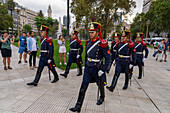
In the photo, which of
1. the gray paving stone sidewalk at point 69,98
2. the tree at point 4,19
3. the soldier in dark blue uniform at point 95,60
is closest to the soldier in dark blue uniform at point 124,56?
the gray paving stone sidewalk at point 69,98

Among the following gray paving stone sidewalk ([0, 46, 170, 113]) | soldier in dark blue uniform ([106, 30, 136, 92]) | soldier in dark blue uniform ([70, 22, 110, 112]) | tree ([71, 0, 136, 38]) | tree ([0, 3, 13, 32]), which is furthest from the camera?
tree ([0, 3, 13, 32])

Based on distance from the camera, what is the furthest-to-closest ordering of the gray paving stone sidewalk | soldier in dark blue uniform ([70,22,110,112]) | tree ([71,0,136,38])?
tree ([71,0,136,38]) < the gray paving stone sidewalk < soldier in dark blue uniform ([70,22,110,112])

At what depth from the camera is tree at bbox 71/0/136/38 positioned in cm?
1638

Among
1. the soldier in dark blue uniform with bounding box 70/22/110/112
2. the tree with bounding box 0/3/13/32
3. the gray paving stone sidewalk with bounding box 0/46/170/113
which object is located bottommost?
the gray paving stone sidewalk with bounding box 0/46/170/113

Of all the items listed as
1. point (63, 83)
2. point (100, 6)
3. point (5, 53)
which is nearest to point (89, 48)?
point (63, 83)

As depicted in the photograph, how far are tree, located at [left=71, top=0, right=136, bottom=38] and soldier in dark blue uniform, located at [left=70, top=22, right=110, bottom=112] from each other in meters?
13.8

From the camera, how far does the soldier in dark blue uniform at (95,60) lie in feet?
10.4

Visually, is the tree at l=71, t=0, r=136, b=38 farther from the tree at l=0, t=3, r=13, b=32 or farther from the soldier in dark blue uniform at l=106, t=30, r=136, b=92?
the tree at l=0, t=3, r=13, b=32

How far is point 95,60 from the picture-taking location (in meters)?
3.25

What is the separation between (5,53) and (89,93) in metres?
5.22

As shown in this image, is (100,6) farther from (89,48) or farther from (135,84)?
(89,48)

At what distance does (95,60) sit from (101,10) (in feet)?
54.6

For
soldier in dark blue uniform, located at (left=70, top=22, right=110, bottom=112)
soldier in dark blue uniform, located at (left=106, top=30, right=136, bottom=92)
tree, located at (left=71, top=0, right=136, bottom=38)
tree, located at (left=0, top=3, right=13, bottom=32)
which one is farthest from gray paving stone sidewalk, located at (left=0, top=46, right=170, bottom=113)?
tree, located at (left=0, top=3, right=13, bottom=32)

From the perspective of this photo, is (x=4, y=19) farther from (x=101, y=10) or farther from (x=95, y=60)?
(x=95, y=60)
